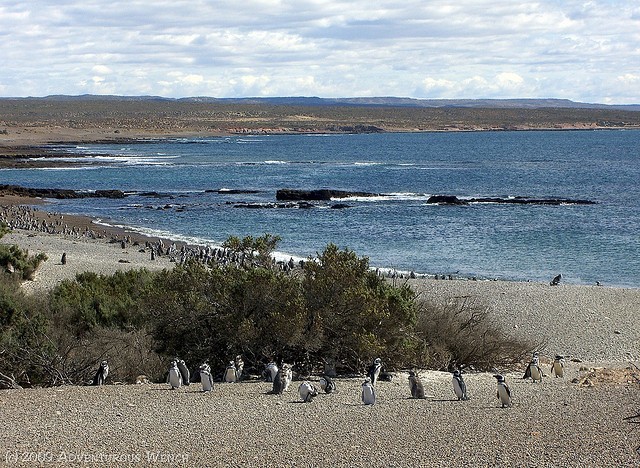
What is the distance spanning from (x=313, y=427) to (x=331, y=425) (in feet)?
0.86

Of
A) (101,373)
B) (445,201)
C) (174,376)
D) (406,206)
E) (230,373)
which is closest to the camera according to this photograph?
(174,376)

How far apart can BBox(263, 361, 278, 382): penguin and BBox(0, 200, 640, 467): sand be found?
237 mm

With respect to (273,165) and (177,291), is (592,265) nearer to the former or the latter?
(177,291)

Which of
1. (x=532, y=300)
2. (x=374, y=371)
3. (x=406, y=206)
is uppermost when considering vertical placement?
(x=374, y=371)

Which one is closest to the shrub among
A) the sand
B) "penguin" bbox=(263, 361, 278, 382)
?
the sand

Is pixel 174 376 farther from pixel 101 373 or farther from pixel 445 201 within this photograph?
pixel 445 201

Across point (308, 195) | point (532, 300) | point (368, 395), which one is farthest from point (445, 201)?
point (368, 395)

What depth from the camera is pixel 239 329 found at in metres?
14.7

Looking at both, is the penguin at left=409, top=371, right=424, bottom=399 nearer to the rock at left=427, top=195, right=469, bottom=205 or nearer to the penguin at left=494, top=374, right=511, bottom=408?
the penguin at left=494, top=374, right=511, bottom=408

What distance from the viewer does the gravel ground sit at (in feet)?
33.2

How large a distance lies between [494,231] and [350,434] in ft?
106

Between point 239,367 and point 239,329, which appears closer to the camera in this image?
point 239,367

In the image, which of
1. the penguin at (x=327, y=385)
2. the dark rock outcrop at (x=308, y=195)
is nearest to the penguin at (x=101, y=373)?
the penguin at (x=327, y=385)

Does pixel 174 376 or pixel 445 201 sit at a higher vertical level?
pixel 174 376
